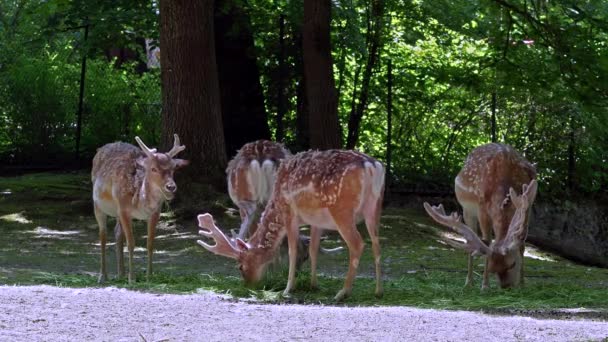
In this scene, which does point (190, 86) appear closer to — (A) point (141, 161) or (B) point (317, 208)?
(A) point (141, 161)

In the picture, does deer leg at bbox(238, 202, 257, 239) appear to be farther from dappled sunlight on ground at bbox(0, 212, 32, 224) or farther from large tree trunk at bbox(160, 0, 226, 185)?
dappled sunlight on ground at bbox(0, 212, 32, 224)

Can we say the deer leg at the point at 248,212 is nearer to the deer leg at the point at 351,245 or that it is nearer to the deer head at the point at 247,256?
the deer head at the point at 247,256

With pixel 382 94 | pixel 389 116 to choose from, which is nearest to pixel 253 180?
pixel 389 116

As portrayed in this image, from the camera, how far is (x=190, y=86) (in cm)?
1611

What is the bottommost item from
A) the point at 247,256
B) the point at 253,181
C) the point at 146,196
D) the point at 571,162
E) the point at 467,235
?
the point at 247,256

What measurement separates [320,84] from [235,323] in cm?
970

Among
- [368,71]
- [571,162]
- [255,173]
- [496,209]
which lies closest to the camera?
[496,209]

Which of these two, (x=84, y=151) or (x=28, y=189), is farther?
(x=84, y=151)

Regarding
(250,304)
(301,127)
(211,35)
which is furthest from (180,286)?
(301,127)

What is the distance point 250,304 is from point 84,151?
12.3 m

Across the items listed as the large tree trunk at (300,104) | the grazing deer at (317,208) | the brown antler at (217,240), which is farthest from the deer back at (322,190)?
the large tree trunk at (300,104)

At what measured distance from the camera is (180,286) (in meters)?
9.99

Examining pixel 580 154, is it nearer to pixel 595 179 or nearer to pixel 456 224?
pixel 595 179

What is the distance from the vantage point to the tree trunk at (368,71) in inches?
783
